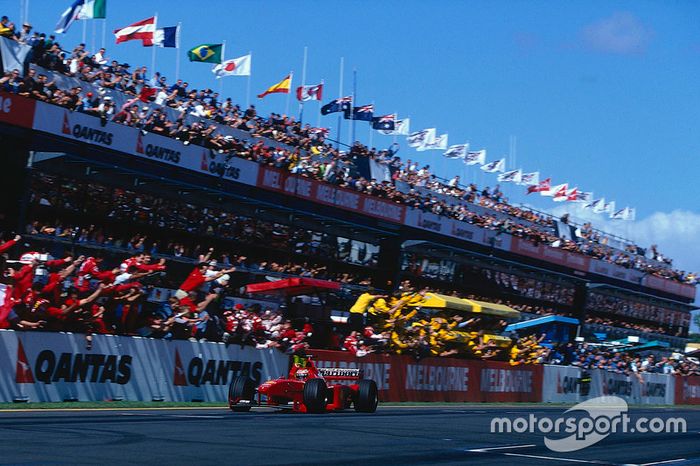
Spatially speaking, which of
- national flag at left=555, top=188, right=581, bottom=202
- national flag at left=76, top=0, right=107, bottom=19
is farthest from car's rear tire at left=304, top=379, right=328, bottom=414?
national flag at left=555, top=188, right=581, bottom=202

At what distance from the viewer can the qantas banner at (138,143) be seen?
25.4m

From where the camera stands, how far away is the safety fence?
15.9 metres

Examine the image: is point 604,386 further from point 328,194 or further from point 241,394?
point 241,394

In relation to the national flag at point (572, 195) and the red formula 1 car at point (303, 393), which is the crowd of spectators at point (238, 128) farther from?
the red formula 1 car at point (303, 393)

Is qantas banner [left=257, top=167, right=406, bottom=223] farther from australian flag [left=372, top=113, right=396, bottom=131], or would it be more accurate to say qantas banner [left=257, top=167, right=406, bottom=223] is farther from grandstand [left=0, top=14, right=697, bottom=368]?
australian flag [left=372, top=113, right=396, bottom=131]

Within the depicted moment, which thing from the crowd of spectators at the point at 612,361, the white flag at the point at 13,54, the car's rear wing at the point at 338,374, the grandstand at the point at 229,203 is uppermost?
the white flag at the point at 13,54

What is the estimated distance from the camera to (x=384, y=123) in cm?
4491

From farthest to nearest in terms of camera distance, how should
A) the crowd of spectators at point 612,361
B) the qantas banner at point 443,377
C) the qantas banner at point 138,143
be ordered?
the crowd of spectators at point 612,361 < the qantas banner at point 138,143 < the qantas banner at point 443,377

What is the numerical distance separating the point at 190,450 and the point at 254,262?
75.5 ft

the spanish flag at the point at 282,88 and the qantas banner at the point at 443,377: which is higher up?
the spanish flag at the point at 282,88

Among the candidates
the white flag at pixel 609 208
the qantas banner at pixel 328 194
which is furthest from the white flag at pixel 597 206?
the qantas banner at pixel 328 194

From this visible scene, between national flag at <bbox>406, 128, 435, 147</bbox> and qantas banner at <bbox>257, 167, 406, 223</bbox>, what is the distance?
463 inches

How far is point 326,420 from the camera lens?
16.3 m

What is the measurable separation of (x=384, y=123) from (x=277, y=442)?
3399 centimetres
